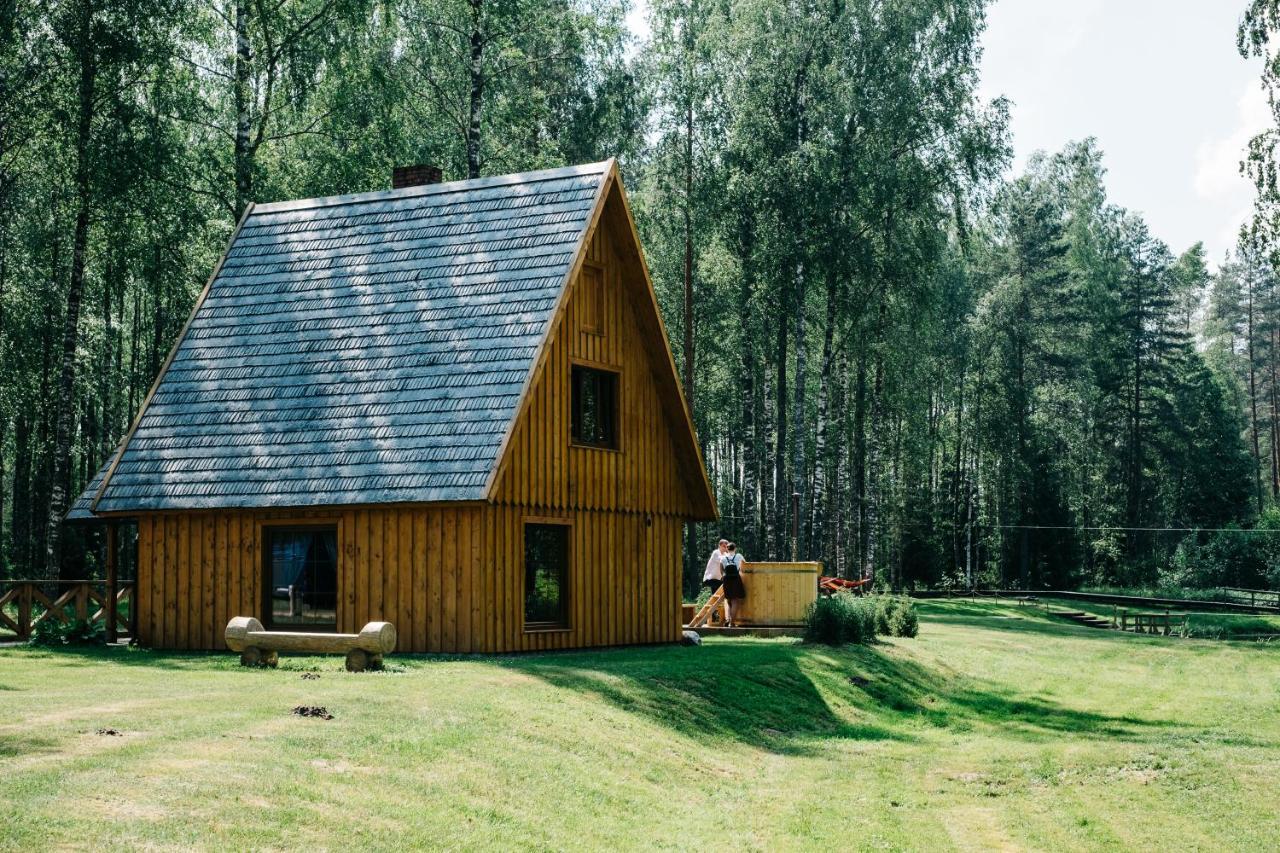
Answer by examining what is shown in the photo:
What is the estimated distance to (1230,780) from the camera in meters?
15.0

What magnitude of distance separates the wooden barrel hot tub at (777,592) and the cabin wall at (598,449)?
2929 millimetres

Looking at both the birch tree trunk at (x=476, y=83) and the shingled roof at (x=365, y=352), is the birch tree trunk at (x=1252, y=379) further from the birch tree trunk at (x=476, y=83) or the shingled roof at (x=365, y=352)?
the shingled roof at (x=365, y=352)

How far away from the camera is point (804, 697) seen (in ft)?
67.9

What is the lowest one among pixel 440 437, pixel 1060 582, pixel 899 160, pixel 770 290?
pixel 1060 582

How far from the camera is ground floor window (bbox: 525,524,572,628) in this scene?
73.6 ft

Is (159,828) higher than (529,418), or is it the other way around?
(529,418)

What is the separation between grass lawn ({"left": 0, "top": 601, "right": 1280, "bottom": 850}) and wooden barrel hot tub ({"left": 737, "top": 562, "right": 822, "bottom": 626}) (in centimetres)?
477

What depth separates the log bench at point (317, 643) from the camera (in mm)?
17359

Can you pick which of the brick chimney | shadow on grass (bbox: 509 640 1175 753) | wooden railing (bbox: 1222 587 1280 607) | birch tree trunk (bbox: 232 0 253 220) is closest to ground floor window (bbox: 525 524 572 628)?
shadow on grass (bbox: 509 640 1175 753)

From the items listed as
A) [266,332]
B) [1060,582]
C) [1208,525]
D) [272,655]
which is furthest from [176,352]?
[1208,525]

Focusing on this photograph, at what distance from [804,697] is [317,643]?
7.21m

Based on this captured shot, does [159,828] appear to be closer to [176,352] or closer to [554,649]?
[554,649]

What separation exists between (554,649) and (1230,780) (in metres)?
10.8

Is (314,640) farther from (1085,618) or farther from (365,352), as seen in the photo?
(1085,618)
